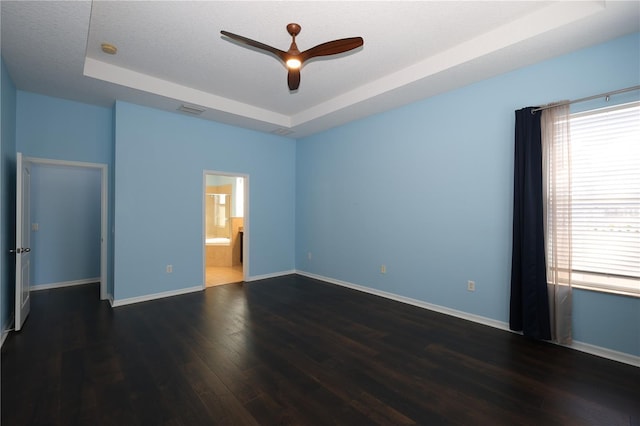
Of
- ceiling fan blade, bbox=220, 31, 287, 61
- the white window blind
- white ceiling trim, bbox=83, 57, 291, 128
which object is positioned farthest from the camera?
white ceiling trim, bbox=83, 57, 291, 128

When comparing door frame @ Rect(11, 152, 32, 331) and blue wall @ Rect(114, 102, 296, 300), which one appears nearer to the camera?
door frame @ Rect(11, 152, 32, 331)

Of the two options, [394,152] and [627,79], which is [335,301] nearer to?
[394,152]

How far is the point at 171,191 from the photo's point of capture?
4.52m

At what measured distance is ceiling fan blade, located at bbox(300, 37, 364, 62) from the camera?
2.38 meters

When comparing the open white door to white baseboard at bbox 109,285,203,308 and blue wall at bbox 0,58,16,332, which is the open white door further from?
white baseboard at bbox 109,285,203,308

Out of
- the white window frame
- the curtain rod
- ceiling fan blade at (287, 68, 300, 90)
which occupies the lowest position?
the white window frame

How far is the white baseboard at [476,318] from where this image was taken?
253cm

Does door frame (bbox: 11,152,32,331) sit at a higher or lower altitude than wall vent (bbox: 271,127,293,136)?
lower

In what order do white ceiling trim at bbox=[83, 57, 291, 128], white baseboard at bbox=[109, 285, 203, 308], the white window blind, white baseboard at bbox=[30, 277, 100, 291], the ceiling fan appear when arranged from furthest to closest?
white baseboard at bbox=[30, 277, 100, 291]
white baseboard at bbox=[109, 285, 203, 308]
white ceiling trim at bbox=[83, 57, 291, 128]
the white window blind
the ceiling fan

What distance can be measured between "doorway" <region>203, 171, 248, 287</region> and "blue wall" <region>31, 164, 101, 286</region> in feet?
6.44

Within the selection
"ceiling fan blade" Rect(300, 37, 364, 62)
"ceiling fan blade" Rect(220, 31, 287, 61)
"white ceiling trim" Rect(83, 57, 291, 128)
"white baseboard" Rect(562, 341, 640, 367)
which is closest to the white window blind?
"white baseboard" Rect(562, 341, 640, 367)

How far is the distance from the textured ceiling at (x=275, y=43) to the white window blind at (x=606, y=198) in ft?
2.47

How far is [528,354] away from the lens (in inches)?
106

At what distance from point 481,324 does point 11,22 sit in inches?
206
